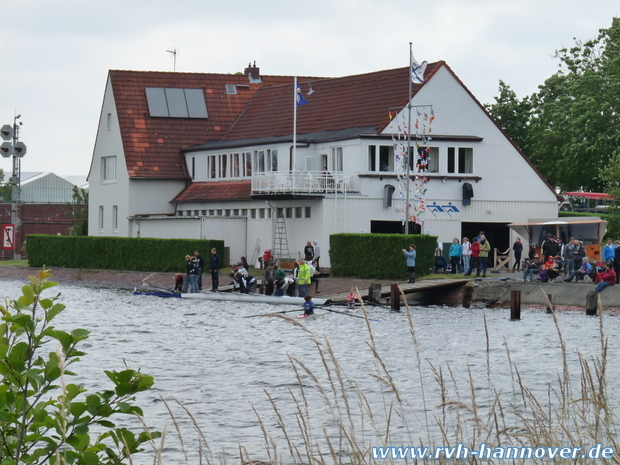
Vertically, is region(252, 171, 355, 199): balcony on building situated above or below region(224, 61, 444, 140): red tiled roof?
below

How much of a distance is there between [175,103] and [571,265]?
33344mm

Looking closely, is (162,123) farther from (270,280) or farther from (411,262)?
(411,262)

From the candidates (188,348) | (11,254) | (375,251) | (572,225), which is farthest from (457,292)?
(11,254)

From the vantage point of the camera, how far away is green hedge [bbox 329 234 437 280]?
47688 mm

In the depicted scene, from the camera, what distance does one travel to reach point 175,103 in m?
69.4

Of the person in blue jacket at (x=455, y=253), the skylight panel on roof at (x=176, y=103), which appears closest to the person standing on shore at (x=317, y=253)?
the person in blue jacket at (x=455, y=253)

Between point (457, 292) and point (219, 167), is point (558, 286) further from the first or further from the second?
point (219, 167)

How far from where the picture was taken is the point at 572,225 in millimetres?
51344

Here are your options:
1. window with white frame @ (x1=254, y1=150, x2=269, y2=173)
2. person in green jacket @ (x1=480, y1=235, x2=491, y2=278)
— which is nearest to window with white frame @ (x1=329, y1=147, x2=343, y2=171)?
window with white frame @ (x1=254, y1=150, x2=269, y2=173)

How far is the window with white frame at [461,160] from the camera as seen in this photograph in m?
56.3

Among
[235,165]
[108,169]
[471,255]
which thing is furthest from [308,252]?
[108,169]

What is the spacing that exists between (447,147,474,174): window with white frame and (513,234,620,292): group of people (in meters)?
10.3

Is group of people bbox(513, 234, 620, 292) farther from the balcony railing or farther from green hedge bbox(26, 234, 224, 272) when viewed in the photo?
green hedge bbox(26, 234, 224, 272)

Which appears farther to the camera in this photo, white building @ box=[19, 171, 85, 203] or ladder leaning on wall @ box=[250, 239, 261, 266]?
white building @ box=[19, 171, 85, 203]
